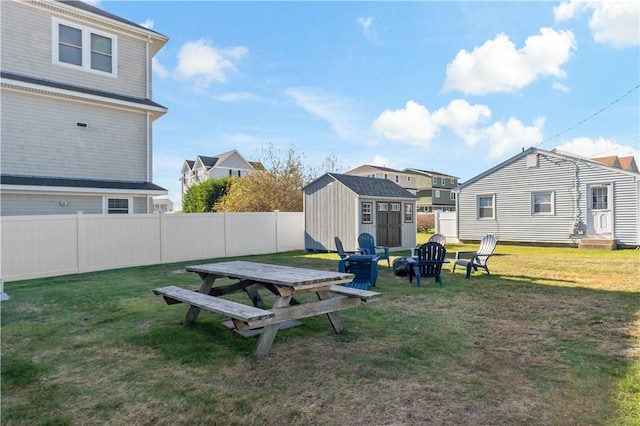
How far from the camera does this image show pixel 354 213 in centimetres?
1423

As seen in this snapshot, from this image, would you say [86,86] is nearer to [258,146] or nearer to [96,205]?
[96,205]

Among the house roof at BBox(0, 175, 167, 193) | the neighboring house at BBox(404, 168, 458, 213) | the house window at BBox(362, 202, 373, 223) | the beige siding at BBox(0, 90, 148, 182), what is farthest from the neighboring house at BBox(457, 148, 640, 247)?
the neighboring house at BBox(404, 168, 458, 213)

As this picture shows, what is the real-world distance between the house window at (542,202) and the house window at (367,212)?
811 cm

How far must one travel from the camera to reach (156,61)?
1467 cm

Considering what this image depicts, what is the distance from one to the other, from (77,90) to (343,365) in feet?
40.3

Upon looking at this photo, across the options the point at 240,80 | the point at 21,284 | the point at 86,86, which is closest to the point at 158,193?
the point at 86,86

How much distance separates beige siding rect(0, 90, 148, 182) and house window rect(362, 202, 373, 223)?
8.27 m

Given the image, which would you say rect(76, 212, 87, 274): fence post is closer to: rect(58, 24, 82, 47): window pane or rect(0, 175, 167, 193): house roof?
rect(0, 175, 167, 193): house roof

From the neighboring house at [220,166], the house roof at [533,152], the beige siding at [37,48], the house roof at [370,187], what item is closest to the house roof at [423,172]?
the neighboring house at [220,166]

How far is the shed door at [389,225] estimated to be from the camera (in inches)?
595

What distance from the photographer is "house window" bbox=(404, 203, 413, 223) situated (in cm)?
1639

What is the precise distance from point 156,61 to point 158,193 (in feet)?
19.0

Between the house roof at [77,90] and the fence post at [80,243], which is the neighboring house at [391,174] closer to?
the house roof at [77,90]

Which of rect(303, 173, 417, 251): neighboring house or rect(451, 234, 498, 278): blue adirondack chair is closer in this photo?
rect(451, 234, 498, 278): blue adirondack chair
